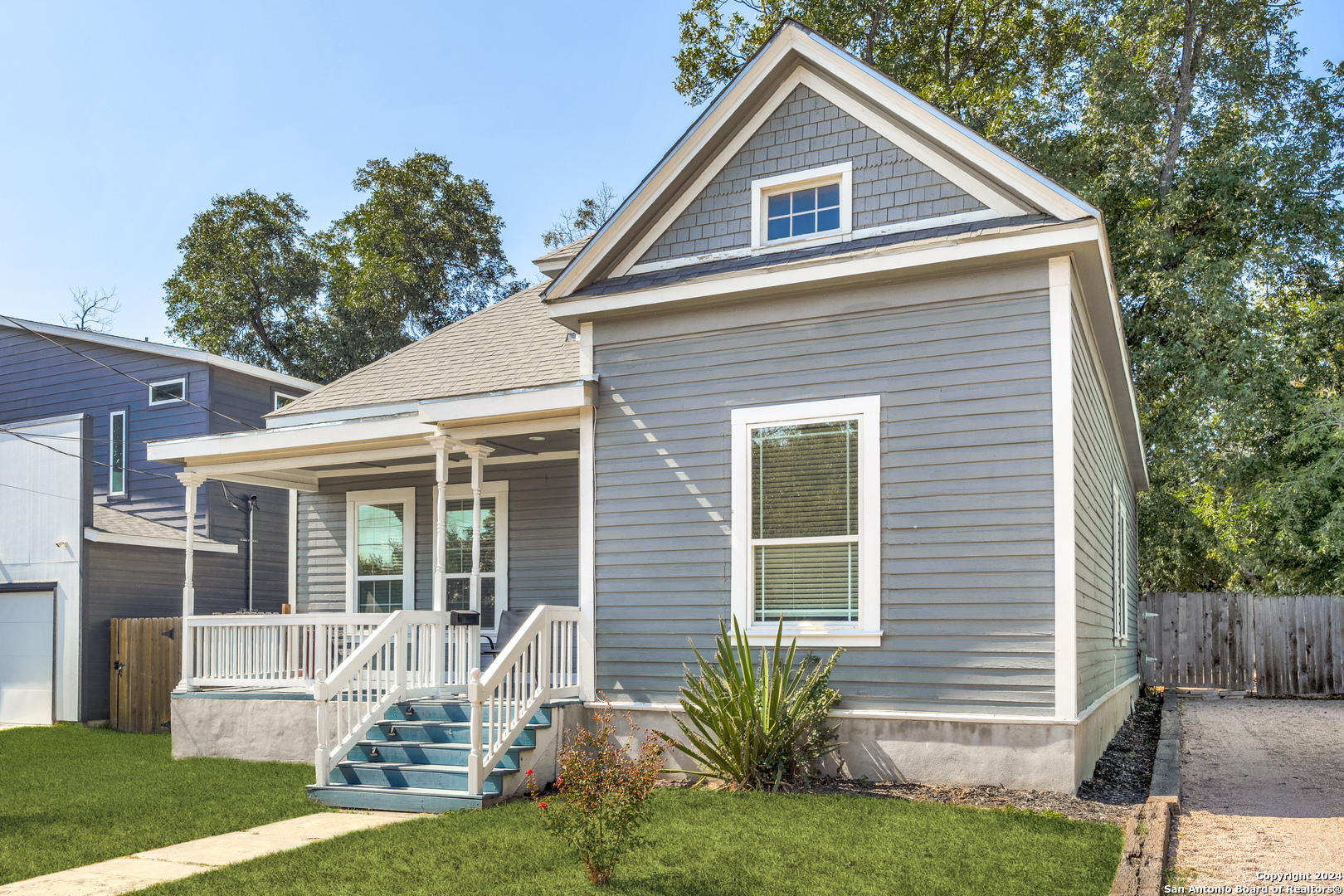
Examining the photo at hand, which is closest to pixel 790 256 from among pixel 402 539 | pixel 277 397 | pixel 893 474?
pixel 893 474

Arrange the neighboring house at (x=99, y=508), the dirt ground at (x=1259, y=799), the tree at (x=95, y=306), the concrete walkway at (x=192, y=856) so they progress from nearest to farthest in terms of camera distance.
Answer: the concrete walkway at (x=192, y=856) < the dirt ground at (x=1259, y=799) < the neighboring house at (x=99, y=508) < the tree at (x=95, y=306)

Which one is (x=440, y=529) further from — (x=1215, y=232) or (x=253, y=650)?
(x=1215, y=232)

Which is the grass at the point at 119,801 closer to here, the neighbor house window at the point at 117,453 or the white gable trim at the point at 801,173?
the white gable trim at the point at 801,173

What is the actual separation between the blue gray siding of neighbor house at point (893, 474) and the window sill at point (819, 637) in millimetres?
73

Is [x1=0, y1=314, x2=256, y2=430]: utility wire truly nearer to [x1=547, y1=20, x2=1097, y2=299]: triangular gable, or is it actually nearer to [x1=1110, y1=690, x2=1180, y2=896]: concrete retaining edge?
[x1=547, y1=20, x2=1097, y2=299]: triangular gable

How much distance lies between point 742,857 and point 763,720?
1.91 metres

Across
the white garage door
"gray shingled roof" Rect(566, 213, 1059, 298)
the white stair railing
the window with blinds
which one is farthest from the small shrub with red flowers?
the white garage door

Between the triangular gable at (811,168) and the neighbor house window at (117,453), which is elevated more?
the triangular gable at (811,168)

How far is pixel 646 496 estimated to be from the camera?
874cm

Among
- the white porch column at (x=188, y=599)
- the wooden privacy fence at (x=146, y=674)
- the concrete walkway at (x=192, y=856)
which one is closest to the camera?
the concrete walkway at (x=192, y=856)

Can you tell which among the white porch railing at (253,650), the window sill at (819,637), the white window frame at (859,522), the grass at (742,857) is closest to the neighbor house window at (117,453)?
the white porch railing at (253,650)

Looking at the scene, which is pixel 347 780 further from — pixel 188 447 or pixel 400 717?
pixel 188 447

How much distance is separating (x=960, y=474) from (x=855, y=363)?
1.19 metres

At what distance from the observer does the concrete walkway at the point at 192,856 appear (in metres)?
5.41
